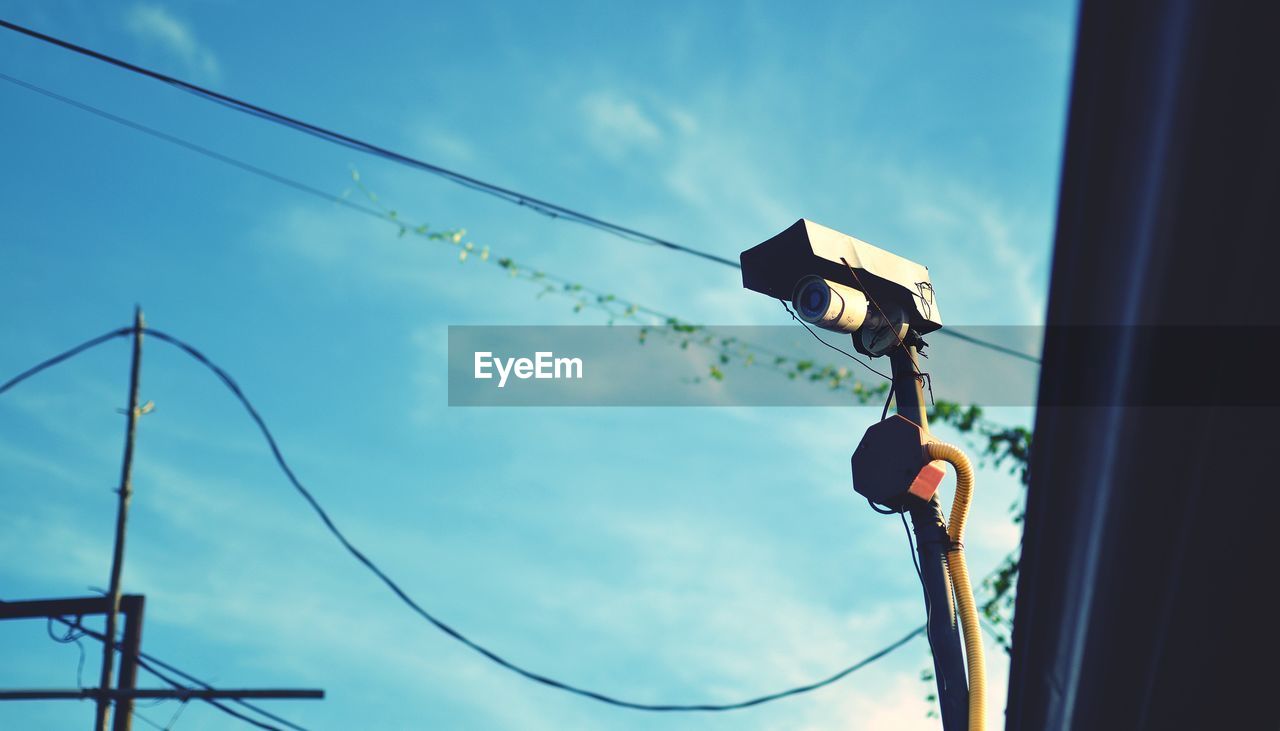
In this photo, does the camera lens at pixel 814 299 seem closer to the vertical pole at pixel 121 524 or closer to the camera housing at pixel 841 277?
the camera housing at pixel 841 277

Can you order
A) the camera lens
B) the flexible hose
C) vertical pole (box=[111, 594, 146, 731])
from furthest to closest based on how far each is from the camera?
vertical pole (box=[111, 594, 146, 731]), the camera lens, the flexible hose

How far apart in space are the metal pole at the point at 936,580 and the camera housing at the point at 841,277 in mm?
197

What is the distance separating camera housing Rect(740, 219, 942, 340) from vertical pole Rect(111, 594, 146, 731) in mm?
9520

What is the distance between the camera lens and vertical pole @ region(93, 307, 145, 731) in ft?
39.4

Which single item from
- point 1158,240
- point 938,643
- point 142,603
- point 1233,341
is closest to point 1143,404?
point 1233,341

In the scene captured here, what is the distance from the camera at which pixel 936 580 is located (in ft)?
14.4

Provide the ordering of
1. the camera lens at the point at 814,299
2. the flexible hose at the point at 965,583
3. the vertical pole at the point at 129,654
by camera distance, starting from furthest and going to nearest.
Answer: the vertical pole at the point at 129,654 < the camera lens at the point at 814,299 < the flexible hose at the point at 965,583

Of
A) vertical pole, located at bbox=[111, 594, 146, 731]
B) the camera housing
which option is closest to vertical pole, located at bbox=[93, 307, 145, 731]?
vertical pole, located at bbox=[111, 594, 146, 731]

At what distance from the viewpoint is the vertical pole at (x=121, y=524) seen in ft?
→ 39.4

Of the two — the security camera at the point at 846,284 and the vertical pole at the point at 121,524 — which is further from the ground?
the vertical pole at the point at 121,524

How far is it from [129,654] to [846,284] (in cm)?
1004

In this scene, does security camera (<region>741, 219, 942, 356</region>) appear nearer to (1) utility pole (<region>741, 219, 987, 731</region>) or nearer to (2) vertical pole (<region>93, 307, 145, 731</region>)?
(1) utility pole (<region>741, 219, 987, 731</region>)

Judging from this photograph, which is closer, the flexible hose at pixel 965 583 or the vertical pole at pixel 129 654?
the flexible hose at pixel 965 583

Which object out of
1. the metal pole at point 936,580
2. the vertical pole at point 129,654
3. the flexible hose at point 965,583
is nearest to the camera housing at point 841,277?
the metal pole at point 936,580
